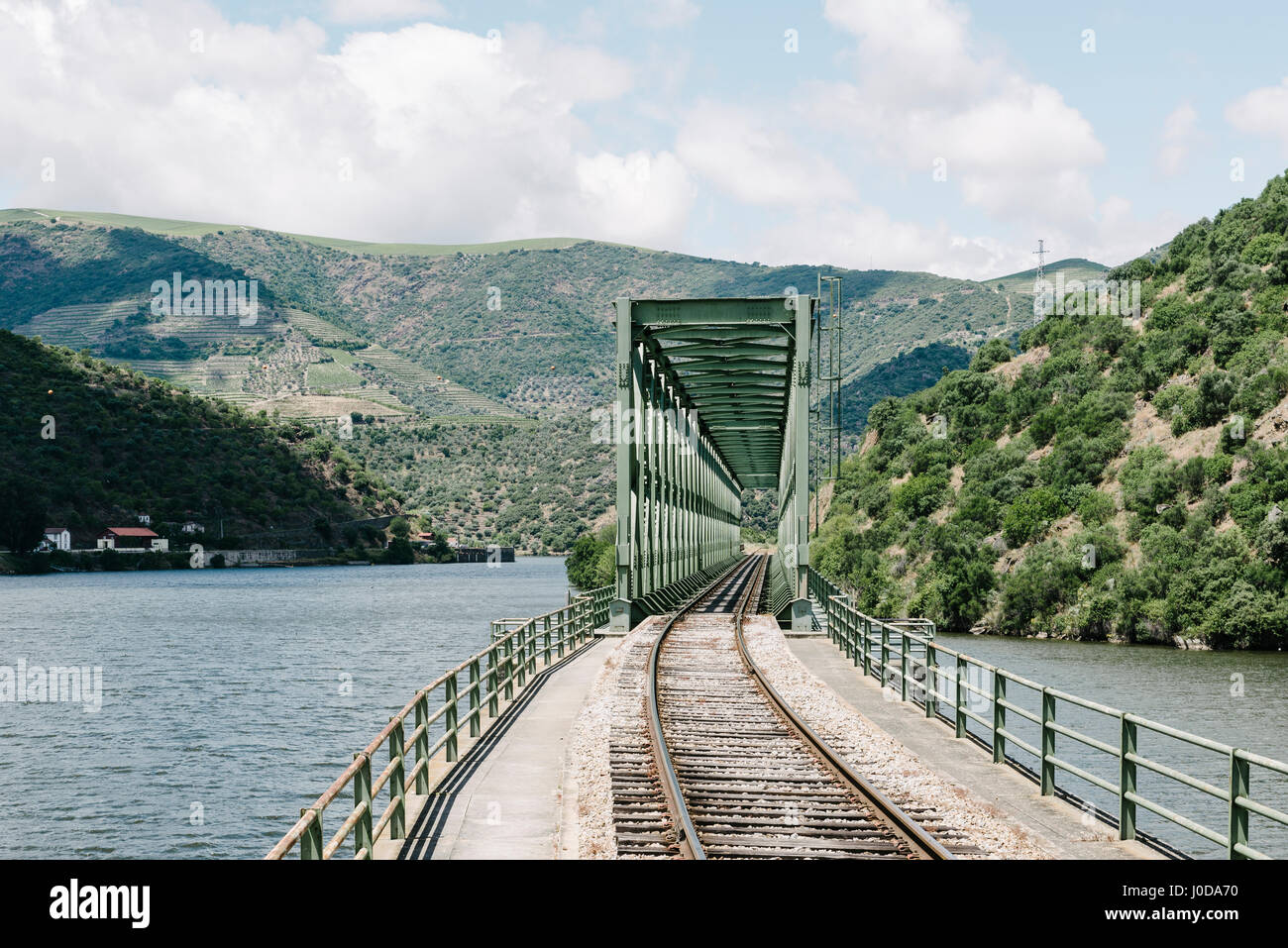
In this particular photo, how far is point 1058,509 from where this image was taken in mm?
57469

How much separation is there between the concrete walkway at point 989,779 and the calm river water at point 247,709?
637cm

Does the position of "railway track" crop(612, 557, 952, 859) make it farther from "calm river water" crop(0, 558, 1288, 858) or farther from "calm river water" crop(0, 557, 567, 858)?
"calm river water" crop(0, 557, 567, 858)

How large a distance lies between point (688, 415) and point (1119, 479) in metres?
23.6

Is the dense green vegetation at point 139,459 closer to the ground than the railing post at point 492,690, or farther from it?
farther from it

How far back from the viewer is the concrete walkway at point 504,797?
29.3 ft

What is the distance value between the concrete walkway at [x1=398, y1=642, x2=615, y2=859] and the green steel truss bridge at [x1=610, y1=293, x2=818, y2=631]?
39.7ft

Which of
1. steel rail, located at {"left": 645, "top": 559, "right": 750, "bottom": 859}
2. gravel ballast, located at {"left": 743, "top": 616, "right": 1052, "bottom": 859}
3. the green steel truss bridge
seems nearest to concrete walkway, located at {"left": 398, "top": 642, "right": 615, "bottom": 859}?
steel rail, located at {"left": 645, "top": 559, "right": 750, "bottom": 859}

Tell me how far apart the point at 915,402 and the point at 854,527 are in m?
18.0

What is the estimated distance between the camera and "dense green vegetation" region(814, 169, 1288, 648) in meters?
46.1

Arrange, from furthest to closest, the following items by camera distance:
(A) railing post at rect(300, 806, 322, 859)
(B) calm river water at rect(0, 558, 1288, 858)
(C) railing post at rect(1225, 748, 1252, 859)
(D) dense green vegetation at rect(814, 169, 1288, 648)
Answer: (D) dense green vegetation at rect(814, 169, 1288, 648)
(B) calm river water at rect(0, 558, 1288, 858)
(C) railing post at rect(1225, 748, 1252, 859)
(A) railing post at rect(300, 806, 322, 859)

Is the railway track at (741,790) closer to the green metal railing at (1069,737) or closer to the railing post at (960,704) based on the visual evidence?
the green metal railing at (1069,737)

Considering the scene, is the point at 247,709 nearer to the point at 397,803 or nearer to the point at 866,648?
the point at 866,648

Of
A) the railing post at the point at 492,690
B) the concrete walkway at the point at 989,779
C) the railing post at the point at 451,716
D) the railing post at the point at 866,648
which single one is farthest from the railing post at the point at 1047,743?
the railing post at the point at 866,648
